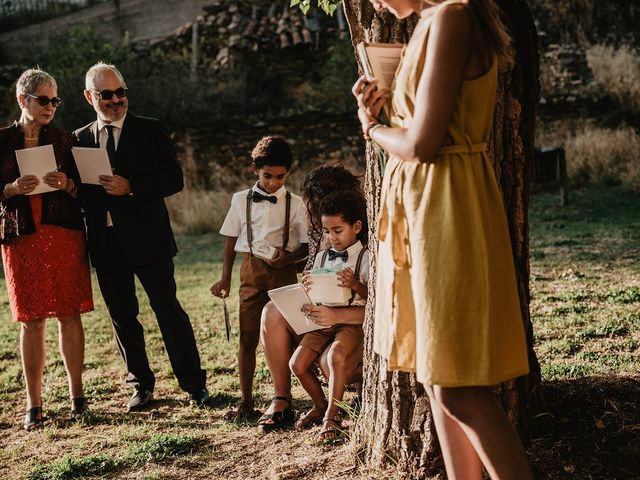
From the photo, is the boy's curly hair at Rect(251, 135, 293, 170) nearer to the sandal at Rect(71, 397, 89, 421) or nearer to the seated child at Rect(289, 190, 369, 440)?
the seated child at Rect(289, 190, 369, 440)

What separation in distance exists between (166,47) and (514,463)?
22.5 metres

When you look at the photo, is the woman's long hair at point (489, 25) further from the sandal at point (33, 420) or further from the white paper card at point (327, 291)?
the sandal at point (33, 420)

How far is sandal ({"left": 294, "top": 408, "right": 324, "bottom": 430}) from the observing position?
446 centimetres

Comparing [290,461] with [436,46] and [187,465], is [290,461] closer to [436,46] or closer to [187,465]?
[187,465]

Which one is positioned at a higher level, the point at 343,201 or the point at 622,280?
the point at 343,201

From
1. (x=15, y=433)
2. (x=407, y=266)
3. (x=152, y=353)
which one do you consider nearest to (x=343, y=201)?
(x=407, y=266)

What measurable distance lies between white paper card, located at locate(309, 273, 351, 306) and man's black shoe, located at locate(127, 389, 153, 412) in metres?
1.70

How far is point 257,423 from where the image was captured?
4730 millimetres

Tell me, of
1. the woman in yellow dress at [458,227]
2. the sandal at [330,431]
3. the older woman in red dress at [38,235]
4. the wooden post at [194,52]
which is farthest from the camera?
the wooden post at [194,52]

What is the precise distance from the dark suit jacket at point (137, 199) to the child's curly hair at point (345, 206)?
4.11 ft

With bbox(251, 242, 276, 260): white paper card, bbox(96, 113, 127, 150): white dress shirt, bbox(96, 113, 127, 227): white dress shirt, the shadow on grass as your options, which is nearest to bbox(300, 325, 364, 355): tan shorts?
bbox(251, 242, 276, 260): white paper card

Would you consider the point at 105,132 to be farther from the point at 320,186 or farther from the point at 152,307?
the point at 320,186

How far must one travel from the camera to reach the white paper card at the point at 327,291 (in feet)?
14.3

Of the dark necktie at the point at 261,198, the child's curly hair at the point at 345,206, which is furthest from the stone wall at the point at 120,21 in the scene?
the child's curly hair at the point at 345,206
